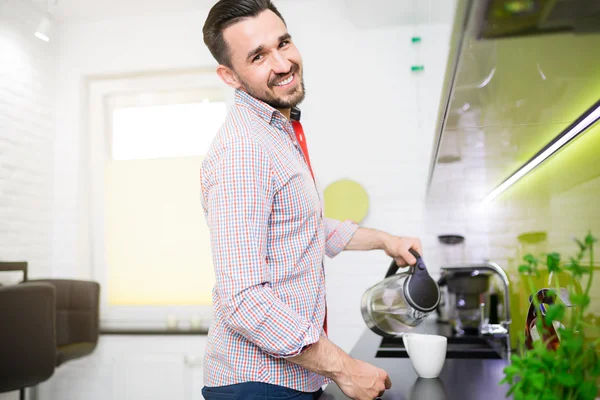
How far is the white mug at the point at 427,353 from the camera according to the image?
1.32 metres

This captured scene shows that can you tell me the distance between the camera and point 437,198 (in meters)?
3.11

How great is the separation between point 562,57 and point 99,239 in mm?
3647

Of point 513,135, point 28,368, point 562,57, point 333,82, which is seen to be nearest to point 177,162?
point 333,82

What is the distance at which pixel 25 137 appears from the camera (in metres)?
3.64

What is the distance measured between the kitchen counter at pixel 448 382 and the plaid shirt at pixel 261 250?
0.57ft

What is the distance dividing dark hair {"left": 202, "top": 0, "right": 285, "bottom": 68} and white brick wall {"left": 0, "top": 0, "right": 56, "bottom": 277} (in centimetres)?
260

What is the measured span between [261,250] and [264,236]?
3 centimetres

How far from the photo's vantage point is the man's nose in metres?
1.30

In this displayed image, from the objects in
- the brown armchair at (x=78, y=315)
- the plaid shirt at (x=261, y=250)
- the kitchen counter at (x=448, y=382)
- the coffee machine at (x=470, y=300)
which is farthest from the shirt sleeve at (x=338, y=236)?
the brown armchair at (x=78, y=315)

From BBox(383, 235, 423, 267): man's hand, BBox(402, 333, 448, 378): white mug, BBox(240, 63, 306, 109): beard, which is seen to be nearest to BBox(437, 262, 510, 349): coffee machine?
BBox(383, 235, 423, 267): man's hand

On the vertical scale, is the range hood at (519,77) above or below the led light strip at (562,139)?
above

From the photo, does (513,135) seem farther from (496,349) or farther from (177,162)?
(177,162)

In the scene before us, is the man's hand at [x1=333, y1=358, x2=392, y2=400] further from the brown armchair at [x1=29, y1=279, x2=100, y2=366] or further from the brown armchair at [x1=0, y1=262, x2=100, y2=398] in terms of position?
the brown armchair at [x1=29, y1=279, x2=100, y2=366]

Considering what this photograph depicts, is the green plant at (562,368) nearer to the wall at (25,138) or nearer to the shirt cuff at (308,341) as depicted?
the shirt cuff at (308,341)
